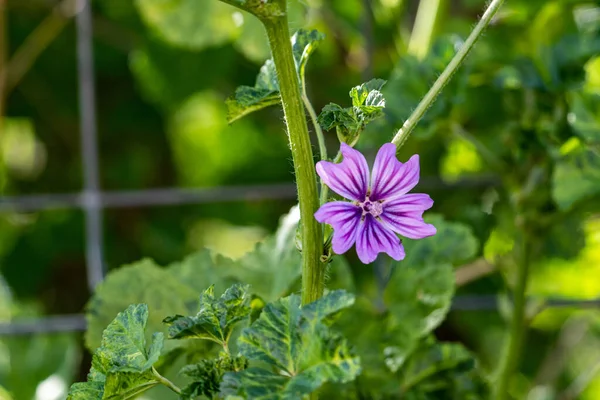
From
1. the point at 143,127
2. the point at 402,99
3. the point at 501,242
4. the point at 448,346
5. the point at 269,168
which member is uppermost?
the point at 143,127

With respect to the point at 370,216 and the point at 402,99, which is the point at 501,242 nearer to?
the point at 402,99

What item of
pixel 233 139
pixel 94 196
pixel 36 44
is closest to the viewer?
pixel 94 196

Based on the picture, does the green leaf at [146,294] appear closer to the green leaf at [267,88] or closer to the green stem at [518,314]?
the green leaf at [267,88]

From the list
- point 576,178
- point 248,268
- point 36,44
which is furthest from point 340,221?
point 36,44

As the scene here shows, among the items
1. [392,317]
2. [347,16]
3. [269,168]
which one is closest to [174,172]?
[269,168]

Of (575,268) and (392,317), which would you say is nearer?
(392,317)

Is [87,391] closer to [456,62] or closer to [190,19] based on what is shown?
[456,62]

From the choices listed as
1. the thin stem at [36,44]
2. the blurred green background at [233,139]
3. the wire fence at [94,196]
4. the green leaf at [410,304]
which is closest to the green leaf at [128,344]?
the green leaf at [410,304]

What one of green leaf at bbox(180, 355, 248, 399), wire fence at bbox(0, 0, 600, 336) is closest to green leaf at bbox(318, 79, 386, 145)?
green leaf at bbox(180, 355, 248, 399)
